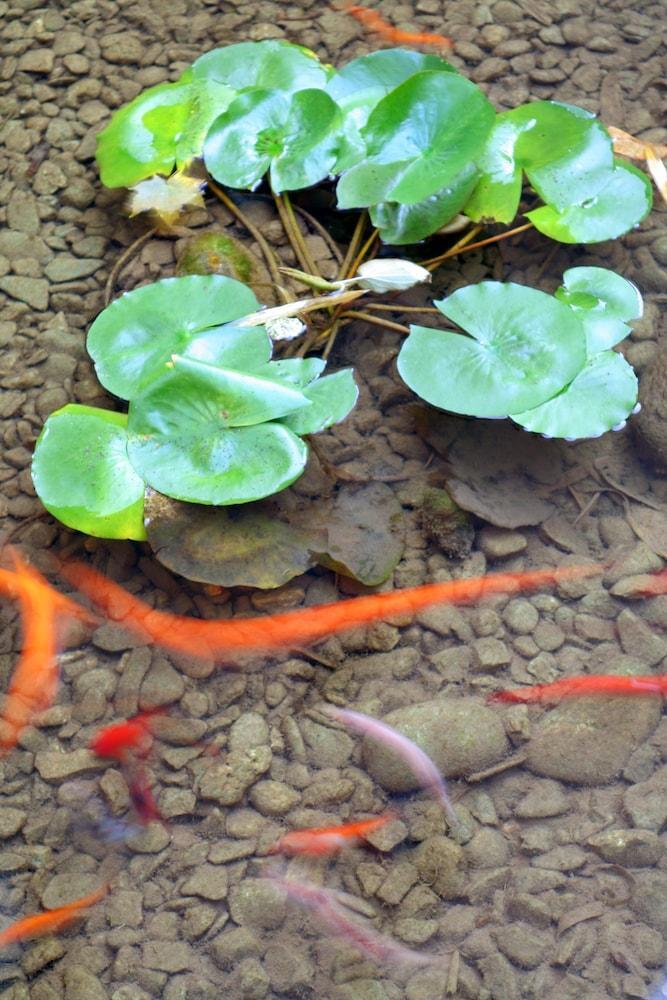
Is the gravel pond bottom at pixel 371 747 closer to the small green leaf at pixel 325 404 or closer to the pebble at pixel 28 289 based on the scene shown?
the pebble at pixel 28 289

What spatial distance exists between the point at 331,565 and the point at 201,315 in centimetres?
71

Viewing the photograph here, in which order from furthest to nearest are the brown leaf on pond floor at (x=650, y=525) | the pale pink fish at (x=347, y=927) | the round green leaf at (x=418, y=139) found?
the round green leaf at (x=418, y=139), the brown leaf on pond floor at (x=650, y=525), the pale pink fish at (x=347, y=927)

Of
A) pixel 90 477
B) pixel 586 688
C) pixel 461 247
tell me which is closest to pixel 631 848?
pixel 586 688

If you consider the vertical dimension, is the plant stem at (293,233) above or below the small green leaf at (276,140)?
below

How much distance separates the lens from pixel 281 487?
210 centimetres

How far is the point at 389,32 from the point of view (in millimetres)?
3217

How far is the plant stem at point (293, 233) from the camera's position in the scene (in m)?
2.61

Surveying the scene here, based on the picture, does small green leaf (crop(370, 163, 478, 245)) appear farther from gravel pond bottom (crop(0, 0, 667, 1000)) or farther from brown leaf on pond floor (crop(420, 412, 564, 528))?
brown leaf on pond floor (crop(420, 412, 564, 528))

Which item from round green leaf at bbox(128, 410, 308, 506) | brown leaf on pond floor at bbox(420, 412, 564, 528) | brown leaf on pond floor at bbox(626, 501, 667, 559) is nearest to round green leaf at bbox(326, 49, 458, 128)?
brown leaf on pond floor at bbox(420, 412, 564, 528)

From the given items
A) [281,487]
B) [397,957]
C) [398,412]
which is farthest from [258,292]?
[397,957]

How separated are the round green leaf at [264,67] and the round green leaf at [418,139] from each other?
0.36 metres

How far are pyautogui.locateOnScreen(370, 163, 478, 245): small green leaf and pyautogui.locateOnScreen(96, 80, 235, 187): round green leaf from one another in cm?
59

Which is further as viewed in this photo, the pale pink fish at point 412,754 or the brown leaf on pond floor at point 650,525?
the brown leaf on pond floor at point 650,525

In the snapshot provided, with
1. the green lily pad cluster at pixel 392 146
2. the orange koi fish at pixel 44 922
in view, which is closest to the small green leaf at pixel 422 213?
the green lily pad cluster at pixel 392 146
